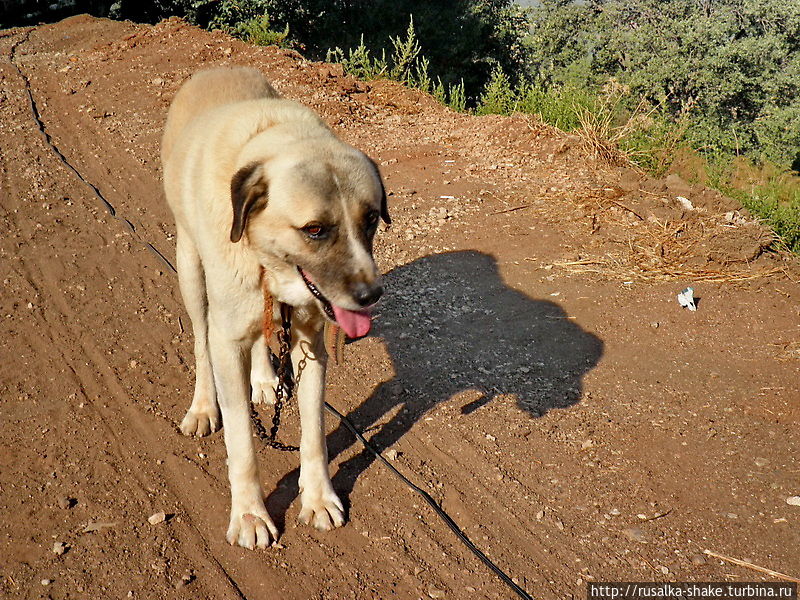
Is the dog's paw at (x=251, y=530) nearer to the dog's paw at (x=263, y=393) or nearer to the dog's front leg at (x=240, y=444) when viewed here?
the dog's front leg at (x=240, y=444)

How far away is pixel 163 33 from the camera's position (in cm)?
1298

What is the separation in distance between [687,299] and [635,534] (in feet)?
8.34

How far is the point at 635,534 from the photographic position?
3.60 m

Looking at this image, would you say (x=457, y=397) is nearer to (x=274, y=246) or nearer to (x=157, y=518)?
(x=157, y=518)

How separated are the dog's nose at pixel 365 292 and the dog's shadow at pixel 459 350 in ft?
4.47

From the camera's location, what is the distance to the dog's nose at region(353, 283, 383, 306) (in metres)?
2.90

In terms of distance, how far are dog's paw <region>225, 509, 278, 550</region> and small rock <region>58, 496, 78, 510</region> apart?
81 cm

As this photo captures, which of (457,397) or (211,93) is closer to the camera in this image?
(211,93)

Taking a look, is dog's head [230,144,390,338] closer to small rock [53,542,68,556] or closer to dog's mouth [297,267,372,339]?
dog's mouth [297,267,372,339]

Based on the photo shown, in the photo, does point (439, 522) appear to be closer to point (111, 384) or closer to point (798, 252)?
point (111, 384)

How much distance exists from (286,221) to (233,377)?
847 mm

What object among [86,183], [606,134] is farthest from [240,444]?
[606,134]

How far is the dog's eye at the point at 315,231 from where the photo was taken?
9.37ft

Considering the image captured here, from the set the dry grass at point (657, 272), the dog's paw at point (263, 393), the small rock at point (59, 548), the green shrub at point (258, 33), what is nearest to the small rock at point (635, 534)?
the dog's paw at point (263, 393)
